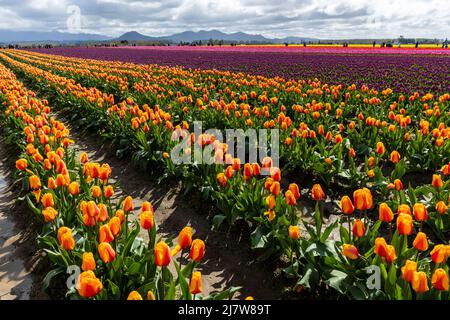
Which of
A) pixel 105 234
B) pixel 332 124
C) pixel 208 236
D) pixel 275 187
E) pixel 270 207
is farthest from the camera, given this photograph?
pixel 332 124

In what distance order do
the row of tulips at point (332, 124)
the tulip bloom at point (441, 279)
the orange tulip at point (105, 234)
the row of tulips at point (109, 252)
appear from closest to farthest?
the tulip bloom at point (441, 279) < the row of tulips at point (109, 252) < the orange tulip at point (105, 234) < the row of tulips at point (332, 124)

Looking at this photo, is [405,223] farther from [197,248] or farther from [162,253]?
[162,253]

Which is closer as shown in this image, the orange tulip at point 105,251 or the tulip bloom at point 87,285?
the tulip bloom at point 87,285

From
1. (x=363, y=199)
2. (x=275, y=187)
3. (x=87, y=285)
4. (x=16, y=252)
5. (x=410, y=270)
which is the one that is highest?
(x=363, y=199)

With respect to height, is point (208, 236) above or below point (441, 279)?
below

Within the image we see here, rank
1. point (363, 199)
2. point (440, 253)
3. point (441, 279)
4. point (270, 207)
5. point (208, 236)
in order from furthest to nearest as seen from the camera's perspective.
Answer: point (208, 236), point (270, 207), point (363, 199), point (440, 253), point (441, 279)

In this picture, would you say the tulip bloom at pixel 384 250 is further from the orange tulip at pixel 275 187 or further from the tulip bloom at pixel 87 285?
the tulip bloom at pixel 87 285

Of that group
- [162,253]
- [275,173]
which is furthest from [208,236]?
[162,253]

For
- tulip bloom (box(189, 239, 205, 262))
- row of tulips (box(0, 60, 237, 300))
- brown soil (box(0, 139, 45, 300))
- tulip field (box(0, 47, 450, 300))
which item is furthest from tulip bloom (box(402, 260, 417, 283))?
brown soil (box(0, 139, 45, 300))

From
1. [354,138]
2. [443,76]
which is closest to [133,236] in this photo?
[354,138]

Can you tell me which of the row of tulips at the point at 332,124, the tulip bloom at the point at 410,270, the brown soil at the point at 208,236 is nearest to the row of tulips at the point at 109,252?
the brown soil at the point at 208,236

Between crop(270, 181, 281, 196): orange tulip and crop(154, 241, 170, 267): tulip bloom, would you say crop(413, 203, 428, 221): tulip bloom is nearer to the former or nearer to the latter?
crop(270, 181, 281, 196): orange tulip
